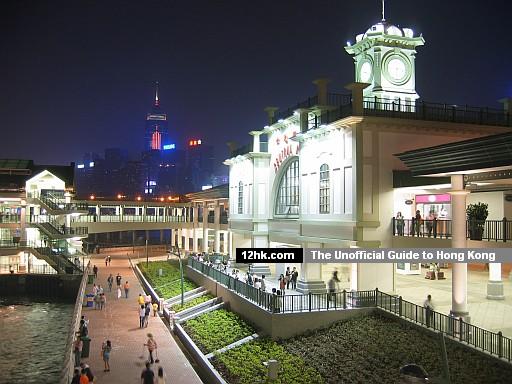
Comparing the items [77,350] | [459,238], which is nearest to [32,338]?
[77,350]

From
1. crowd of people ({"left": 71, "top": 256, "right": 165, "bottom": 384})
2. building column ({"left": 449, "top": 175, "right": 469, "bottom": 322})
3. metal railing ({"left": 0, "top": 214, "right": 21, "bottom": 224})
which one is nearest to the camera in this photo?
crowd of people ({"left": 71, "top": 256, "right": 165, "bottom": 384})

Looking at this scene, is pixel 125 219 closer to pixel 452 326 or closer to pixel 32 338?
pixel 32 338

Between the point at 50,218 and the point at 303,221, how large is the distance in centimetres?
3202

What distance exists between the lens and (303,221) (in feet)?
97.4

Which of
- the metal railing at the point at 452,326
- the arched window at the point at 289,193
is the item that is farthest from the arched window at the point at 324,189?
the metal railing at the point at 452,326

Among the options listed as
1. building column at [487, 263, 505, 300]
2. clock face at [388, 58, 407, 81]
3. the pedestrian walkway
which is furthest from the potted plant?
clock face at [388, 58, 407, 81]

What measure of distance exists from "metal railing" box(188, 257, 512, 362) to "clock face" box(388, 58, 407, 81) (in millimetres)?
13361

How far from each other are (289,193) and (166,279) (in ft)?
50.8

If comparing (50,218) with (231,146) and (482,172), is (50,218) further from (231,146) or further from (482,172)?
(482,172)

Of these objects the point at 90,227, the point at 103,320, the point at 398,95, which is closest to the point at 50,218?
the point at 90,227

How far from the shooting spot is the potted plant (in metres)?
20.1

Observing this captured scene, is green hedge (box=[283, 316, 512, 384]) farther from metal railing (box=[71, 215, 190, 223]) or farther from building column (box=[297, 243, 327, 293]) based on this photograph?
metal railing (box=[71, 215, 190, 223])

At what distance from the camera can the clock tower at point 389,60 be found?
30.4 meters

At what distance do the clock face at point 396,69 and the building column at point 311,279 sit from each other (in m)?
10.8
